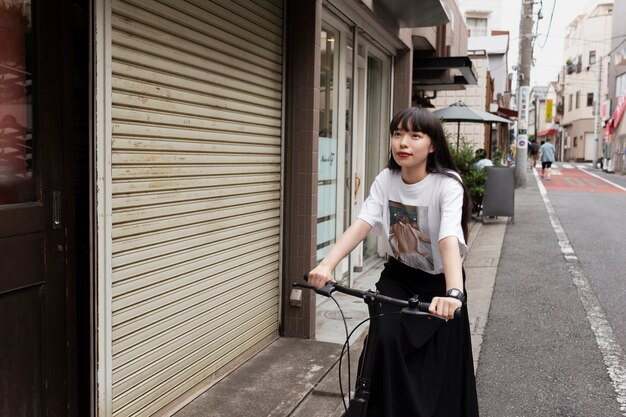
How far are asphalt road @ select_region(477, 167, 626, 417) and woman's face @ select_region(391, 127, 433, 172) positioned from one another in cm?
215

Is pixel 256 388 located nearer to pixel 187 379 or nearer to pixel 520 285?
pixel 187 379

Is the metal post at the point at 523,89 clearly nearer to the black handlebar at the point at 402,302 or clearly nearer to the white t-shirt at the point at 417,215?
the white t-shirt at the point at 417,215

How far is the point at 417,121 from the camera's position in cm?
273

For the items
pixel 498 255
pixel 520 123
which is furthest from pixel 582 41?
pixel 498 255

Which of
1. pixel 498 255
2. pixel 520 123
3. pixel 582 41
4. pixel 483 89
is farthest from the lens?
pixel 582 41

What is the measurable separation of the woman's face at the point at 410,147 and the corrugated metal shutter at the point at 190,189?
4.80 feet

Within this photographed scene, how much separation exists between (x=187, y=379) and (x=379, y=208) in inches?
73.2

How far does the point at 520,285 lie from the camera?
7.56 m

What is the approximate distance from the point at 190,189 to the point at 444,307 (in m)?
2.16

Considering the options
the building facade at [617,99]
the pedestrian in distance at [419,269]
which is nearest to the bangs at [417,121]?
the pedestrian in distance at [419,269]

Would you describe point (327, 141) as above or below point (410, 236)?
above

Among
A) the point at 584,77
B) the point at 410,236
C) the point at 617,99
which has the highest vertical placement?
the point at 584,77

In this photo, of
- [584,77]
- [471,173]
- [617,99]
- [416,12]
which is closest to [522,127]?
[471,173]

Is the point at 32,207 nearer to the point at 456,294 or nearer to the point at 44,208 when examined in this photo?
the point at 44,208
